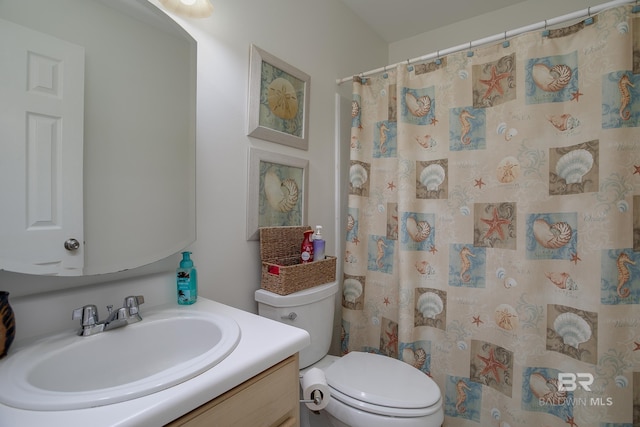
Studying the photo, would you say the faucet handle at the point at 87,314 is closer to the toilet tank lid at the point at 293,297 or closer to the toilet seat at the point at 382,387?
the toilet tank lid at the point at 293,297

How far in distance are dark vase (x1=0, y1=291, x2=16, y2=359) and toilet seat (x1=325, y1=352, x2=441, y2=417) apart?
36.6 inches

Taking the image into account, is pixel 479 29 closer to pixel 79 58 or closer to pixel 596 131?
pixel 596 131

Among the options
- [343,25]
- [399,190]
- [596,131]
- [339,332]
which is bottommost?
[339,332]

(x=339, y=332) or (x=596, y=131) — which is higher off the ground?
(x=596, y=131)

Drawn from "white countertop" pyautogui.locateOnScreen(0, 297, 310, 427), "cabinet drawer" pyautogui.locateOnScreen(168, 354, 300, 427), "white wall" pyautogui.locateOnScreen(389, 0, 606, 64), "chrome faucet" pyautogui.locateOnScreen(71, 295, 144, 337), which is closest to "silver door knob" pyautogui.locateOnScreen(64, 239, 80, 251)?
"chrome faucet" pyautogui.locateOnScreen(71, 295, 144, 337)

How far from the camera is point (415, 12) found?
6.02ft

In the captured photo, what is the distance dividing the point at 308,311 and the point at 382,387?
390 mm

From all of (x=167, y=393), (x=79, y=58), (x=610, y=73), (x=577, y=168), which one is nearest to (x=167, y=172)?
(x=79, y=58)

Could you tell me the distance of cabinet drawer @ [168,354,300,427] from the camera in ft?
1.81

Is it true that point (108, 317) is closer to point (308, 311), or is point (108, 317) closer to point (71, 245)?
point (71, 245)

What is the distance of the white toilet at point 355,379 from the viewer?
3.23ft

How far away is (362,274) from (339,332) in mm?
422

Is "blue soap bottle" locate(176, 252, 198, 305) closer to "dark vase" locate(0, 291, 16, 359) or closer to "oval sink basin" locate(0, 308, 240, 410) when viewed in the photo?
"oval sink basin" locate(0, 308, 240, 410)

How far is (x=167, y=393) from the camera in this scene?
0.51 meters
